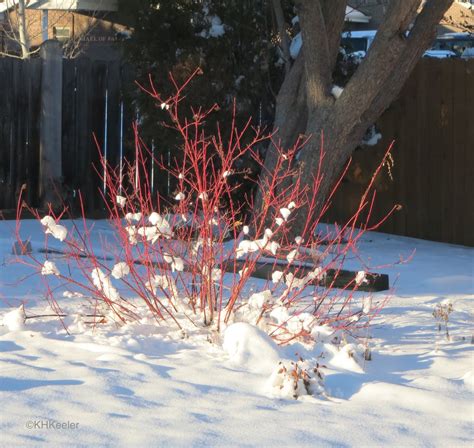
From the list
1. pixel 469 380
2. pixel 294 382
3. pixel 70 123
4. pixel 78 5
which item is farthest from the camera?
pixel 78 5

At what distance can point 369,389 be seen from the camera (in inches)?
176

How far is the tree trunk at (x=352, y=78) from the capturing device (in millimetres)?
7895

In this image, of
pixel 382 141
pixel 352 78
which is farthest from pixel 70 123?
pixel 352 78

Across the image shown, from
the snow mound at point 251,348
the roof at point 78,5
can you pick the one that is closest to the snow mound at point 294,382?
the snow mound at point 251,348

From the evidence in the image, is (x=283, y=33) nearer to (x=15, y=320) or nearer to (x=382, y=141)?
(x=382, y=141)

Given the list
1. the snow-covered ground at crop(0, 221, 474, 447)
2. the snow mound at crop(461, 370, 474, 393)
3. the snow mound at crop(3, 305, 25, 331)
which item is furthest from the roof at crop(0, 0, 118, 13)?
the snow mound at crop(461, 370, 474, 393)

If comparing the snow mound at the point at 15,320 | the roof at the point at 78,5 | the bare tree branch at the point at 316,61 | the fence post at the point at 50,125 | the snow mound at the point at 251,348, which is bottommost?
the snow mound at the point at 15,320

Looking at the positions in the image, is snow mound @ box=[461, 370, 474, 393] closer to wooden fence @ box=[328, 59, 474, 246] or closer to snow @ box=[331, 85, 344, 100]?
snow @ box=[331, 85, 344, 100]

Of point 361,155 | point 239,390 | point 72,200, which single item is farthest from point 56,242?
point 239,390

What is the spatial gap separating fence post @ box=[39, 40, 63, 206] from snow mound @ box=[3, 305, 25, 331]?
5.72m

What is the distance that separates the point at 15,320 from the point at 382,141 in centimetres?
624

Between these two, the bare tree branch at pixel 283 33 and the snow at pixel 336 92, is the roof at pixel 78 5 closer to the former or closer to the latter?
the bare tree branch at pixel 283 33

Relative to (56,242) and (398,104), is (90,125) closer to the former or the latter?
(56,242)

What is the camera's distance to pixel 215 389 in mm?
4383
